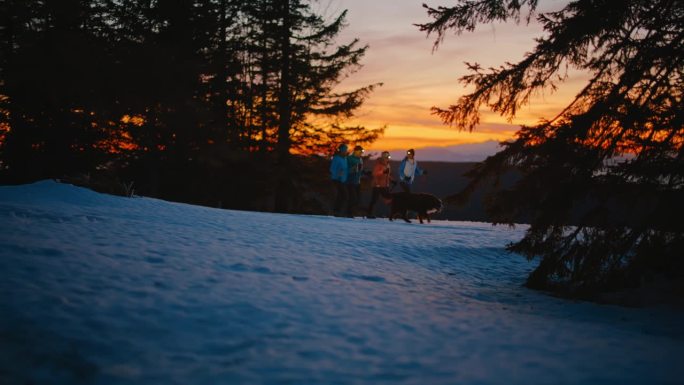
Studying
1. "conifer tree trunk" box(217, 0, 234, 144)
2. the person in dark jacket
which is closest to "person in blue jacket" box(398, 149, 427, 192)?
the person in dark jacket

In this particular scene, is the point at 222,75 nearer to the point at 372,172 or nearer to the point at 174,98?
the point at 174,98

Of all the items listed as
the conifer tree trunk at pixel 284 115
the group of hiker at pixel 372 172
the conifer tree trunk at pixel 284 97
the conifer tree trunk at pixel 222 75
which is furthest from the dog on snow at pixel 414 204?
the conifer tree trunk at pixel 222 75

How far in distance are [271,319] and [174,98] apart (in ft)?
52.4

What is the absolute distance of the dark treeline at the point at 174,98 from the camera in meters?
16.6

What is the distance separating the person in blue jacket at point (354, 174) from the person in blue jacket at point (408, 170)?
4.20ft

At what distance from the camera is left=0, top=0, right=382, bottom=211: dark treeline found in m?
16.6

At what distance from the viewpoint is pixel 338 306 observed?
348 cm

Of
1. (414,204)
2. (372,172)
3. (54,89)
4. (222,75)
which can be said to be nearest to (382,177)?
(372,172)

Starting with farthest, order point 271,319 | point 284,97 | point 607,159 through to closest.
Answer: point 284,97 < point 607,159 < point 271,319

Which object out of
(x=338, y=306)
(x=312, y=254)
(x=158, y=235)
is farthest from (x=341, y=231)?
(x=338, y=306)

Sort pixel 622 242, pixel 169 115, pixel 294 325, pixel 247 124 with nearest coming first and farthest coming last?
1. pixel 294 325
2. pixel 622 242
3. pixel 169 115
4. pixel 247 124

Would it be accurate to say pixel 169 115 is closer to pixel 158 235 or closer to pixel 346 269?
pixel 158 235

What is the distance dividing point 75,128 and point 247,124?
7.40 metres

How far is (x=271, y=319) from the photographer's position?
10.0 feet
